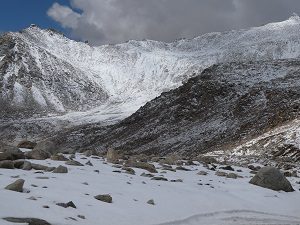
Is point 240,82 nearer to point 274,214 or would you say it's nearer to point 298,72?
point 298,72

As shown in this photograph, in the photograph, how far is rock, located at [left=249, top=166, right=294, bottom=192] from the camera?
15977 mm

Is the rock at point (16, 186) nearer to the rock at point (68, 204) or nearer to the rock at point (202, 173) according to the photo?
the rock at point (68, 204)

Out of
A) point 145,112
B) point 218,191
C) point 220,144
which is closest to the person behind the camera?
point 218,191

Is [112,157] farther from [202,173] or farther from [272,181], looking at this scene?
[272,181]

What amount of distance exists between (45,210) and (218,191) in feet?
22.2

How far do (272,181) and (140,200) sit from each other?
6336 millimetres

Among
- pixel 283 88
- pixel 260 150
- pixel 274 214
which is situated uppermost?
Answer: pixel 283 88

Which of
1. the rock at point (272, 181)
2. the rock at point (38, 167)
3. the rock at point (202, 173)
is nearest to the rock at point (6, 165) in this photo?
the rock at point (38, 167)

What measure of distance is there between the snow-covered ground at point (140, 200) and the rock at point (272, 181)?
0.37 metres

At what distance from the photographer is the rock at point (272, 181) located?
15977 mm

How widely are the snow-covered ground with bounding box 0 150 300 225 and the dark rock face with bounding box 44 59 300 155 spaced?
41.8 m

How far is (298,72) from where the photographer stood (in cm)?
9175

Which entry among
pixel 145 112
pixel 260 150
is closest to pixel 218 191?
pixel 260 150

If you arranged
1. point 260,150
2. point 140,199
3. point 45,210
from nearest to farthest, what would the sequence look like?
1. point 45,210
2. point 140,199
3. point 260,150
